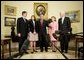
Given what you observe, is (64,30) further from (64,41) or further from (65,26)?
(64,41)

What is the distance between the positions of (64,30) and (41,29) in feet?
2.20

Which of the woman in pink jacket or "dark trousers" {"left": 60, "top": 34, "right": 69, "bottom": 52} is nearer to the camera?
"dark trousers" {"left": 60, "top": 34, "right": 69, "bottom": 52}

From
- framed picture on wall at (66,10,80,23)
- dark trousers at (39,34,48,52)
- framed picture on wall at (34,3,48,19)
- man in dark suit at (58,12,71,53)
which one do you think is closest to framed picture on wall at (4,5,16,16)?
framed picture on wall at (34,3,48,19)

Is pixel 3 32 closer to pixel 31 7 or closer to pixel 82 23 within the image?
pixel 31 7

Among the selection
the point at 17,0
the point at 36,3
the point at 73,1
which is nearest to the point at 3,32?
the point at 17,0

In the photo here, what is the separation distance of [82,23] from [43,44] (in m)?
1.16

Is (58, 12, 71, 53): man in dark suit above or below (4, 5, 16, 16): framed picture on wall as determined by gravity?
below

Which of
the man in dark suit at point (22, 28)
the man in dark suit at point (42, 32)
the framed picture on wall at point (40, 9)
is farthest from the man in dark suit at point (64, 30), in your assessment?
the man in dark suit at point (22, 28)

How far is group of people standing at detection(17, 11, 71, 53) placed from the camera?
14.7ft

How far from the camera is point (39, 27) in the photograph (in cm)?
479

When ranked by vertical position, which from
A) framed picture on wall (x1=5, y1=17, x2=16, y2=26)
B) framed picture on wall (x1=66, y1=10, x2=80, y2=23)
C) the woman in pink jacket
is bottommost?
the woman in pink jacket

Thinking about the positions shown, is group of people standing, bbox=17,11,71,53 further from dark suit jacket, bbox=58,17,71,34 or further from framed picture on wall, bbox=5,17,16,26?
framed picture on wall, bbox=5,17,16,26

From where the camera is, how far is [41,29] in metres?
4.79

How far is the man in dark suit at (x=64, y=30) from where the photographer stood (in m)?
4.43
